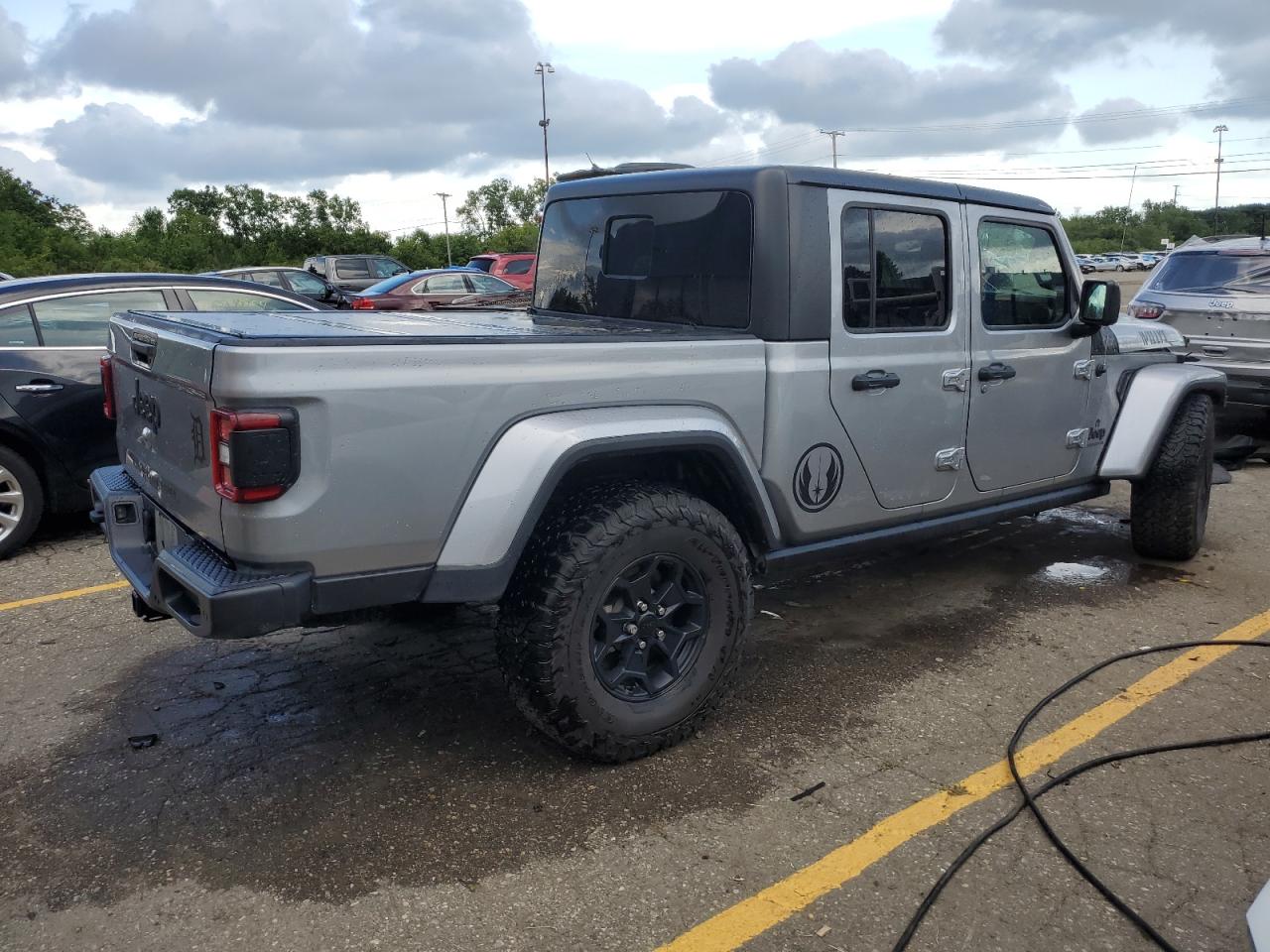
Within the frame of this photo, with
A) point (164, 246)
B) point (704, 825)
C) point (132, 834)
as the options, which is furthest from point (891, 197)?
point (164, 246)

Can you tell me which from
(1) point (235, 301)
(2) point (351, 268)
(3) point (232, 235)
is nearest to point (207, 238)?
(3) point (232, 235)

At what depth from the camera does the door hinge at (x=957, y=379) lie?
409 centimetres

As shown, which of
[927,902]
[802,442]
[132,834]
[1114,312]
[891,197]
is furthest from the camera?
[1114,312]

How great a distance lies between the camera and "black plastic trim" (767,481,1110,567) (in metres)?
3.76

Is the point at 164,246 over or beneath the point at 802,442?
over

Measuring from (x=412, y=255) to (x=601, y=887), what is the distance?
63643 millimetres

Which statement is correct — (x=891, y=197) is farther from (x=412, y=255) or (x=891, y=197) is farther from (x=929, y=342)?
(x=412, y=255)

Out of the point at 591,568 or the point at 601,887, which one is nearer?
the point at 601,887

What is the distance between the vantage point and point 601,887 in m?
2.69

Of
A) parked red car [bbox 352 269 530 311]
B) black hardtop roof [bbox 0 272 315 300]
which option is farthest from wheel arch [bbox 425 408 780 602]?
parked red car [bbox 352 269 530 311]

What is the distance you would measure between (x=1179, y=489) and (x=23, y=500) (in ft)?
20.2

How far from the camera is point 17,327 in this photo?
5770mm

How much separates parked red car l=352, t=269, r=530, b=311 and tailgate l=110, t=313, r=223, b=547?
466 inches

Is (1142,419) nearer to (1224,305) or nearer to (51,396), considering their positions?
(1224,305)
